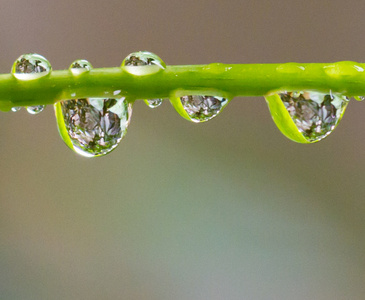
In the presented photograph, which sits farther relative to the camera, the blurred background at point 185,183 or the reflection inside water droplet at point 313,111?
the blurred background at point 185,183

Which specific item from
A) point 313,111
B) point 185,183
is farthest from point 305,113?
point 185,183

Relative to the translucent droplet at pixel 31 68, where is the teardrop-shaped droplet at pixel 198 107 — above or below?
below

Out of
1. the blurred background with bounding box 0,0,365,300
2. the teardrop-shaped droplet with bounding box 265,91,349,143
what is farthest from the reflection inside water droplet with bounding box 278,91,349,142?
the blurred background with bounding box 0,0,365,300

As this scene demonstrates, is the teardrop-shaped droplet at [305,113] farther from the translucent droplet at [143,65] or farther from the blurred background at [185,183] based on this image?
the blurred background at [185,183]

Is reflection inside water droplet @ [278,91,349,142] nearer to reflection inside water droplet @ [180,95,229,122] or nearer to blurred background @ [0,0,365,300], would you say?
reflection inside water droplet @ [180,95,229,122]

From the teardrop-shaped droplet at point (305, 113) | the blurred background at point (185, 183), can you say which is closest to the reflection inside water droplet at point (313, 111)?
the teardrop-shaped droplet at point (305, 113)

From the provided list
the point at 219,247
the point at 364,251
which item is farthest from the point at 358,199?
the point at 219,247

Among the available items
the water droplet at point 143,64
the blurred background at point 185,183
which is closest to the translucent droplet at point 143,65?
the water droplet at point 143,64

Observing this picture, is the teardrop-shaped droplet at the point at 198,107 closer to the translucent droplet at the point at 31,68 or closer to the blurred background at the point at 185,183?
the translucent droplet at the point at 31,68
